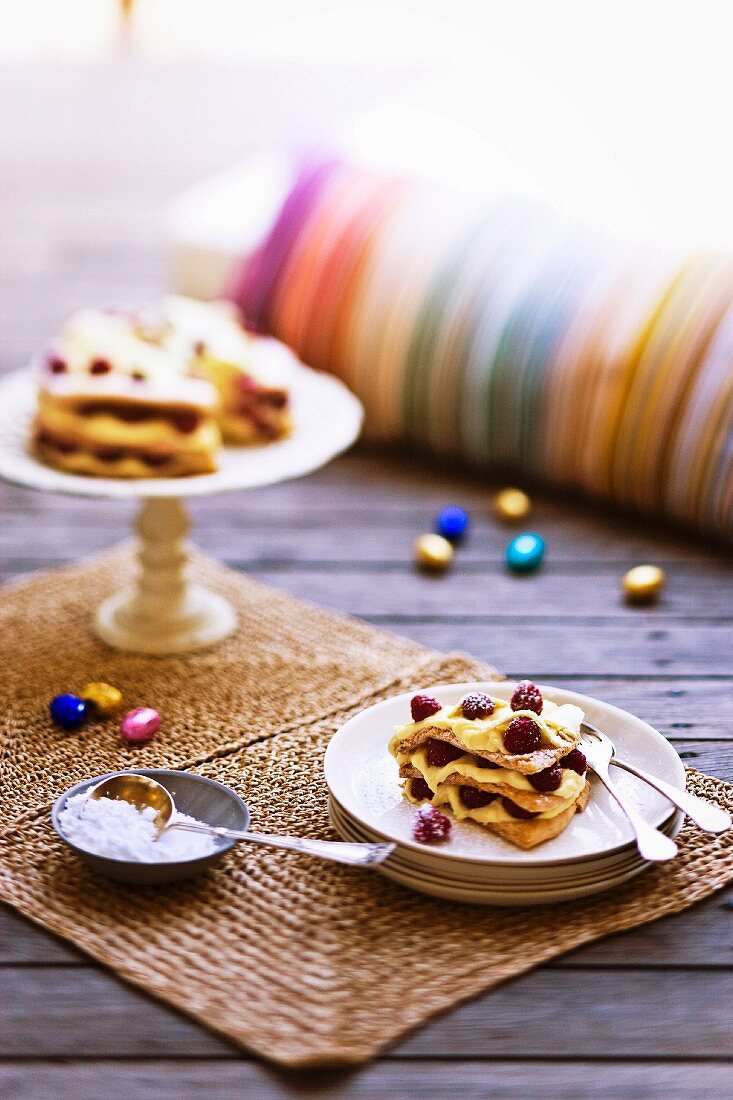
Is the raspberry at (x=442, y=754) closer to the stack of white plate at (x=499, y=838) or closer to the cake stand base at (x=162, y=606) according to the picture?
the stack of white plate at (x=499, y=838)

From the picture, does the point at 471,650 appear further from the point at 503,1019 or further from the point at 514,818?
the point at 503,1019

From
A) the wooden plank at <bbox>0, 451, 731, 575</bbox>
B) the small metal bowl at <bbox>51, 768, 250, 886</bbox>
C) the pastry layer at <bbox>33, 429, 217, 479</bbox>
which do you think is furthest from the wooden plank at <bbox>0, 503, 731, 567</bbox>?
the small metal bowl at <bbox>51, 768, 250, 886</bbox>

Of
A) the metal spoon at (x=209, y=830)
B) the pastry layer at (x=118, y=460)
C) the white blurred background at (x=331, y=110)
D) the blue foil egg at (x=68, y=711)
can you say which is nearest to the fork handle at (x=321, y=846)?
the metal spoon at (x=209, y=830)

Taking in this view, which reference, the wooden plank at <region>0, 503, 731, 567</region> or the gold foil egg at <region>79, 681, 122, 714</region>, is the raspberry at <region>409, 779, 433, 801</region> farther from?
the wooden plank at <region>0, 503, 731, 567</region>

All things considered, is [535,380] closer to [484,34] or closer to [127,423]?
[127,423]

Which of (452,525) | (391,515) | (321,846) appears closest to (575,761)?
(321,846)

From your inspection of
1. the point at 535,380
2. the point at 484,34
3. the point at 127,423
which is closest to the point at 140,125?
the point at 484,34

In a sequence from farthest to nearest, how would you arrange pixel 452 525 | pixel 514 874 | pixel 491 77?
pixel 491 77
pixel 452 525
pixel 514 874
